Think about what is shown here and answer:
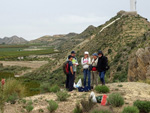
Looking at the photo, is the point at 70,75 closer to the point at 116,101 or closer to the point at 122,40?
the point at 116,101

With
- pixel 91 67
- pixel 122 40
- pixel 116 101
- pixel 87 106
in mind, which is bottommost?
pixel 87 106

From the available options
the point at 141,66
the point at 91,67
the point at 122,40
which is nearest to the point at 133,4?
the point at 122,40

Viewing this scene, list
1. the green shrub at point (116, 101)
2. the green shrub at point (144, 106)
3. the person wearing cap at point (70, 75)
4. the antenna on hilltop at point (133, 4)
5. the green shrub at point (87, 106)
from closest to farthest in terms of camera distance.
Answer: the green shrub at point (144, 106) → the green shrub at point (87, 106) → the green shrub at point (116, 101) → the person wearing cap at point (70, 75) → the antenna on hilltop at point (133, 4)

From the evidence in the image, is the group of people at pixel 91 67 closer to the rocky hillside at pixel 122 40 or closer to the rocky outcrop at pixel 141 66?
the rocky outcrop at pixel 141 66

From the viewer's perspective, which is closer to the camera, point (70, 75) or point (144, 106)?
point (144, 106)

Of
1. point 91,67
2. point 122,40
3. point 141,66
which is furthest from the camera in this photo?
point 122,40

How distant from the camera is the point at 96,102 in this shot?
785cm

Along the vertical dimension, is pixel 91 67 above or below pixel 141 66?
above

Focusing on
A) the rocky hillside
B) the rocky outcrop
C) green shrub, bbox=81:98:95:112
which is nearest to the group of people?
green shrub, bbox=81:98:95:112

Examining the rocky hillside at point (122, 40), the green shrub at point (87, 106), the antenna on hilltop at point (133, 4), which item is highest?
the antenna on hilltop at point (133, 4)

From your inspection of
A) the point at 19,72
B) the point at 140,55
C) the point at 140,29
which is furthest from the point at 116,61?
the point at 19,72

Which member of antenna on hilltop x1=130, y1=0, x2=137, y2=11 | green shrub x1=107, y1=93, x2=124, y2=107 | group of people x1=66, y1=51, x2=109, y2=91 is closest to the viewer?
green shrub x1=107, y1=93, x2=124, y2=107

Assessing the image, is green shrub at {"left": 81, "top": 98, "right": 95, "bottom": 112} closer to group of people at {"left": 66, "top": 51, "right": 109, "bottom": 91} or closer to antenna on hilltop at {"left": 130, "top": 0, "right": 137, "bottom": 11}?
group of people at {"left": 66, "top": 51, "right": 109, "bottom": 91}

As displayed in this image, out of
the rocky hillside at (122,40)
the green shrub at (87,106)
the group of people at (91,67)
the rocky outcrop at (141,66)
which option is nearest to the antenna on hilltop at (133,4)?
the rocky hillside at (122,40)
